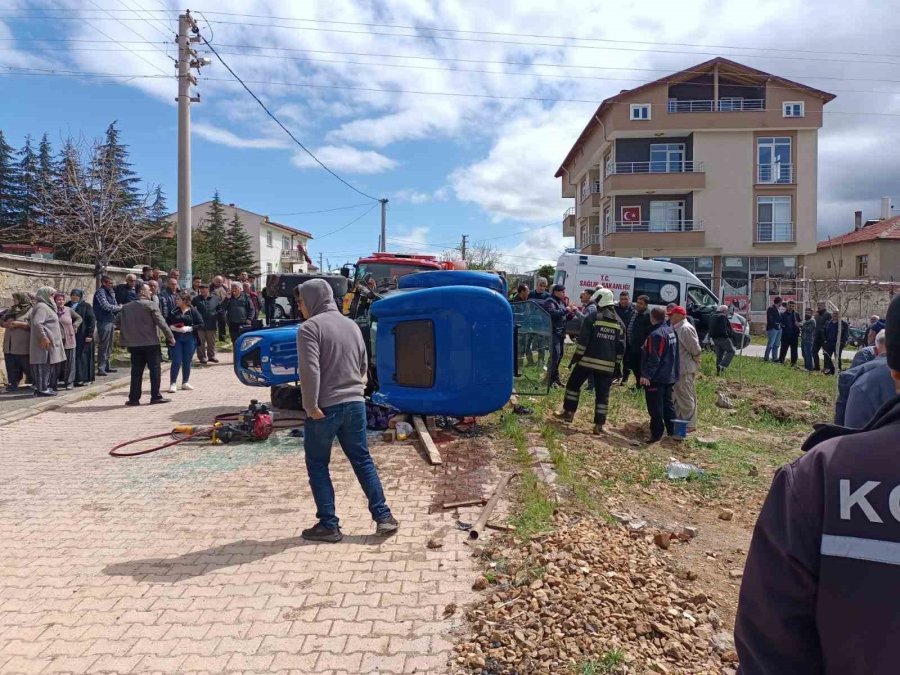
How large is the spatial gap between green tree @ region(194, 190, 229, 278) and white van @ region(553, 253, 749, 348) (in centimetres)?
3074

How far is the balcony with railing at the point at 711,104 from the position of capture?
3584cm

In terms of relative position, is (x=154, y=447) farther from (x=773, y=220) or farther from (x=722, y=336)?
(x=773, y=220)

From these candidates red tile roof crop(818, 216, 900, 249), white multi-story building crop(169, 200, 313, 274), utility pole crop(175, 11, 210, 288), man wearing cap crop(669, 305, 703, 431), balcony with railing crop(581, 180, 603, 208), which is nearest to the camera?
man wearing cap crop(669, 305, 703, 431)

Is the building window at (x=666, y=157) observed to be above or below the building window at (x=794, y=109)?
below

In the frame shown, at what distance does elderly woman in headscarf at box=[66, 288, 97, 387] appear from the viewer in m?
11.0

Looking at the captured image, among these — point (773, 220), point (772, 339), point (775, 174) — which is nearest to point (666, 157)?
point (775, 174)

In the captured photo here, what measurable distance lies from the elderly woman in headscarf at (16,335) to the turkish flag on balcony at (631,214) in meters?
31.8

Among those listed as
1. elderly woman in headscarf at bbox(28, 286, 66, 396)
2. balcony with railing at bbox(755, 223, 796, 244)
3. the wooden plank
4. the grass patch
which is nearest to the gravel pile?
the grass patch

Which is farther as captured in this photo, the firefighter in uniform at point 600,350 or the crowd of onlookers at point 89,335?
the crowd of onlookers at point 89,335

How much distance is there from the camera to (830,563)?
4.03 ft

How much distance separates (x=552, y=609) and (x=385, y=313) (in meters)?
4.56

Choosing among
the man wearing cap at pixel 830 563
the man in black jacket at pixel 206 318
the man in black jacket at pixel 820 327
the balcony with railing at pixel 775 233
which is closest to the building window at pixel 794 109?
the balcony with railing at pixel 775 233

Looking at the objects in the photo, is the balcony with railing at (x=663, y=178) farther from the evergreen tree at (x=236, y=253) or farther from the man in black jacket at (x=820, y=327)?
the evergreen tree at (x=236, y=253)

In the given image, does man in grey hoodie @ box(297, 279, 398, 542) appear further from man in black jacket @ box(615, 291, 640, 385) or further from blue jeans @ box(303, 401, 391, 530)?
man in black jacket @ box(615, 291, 640, 385)
